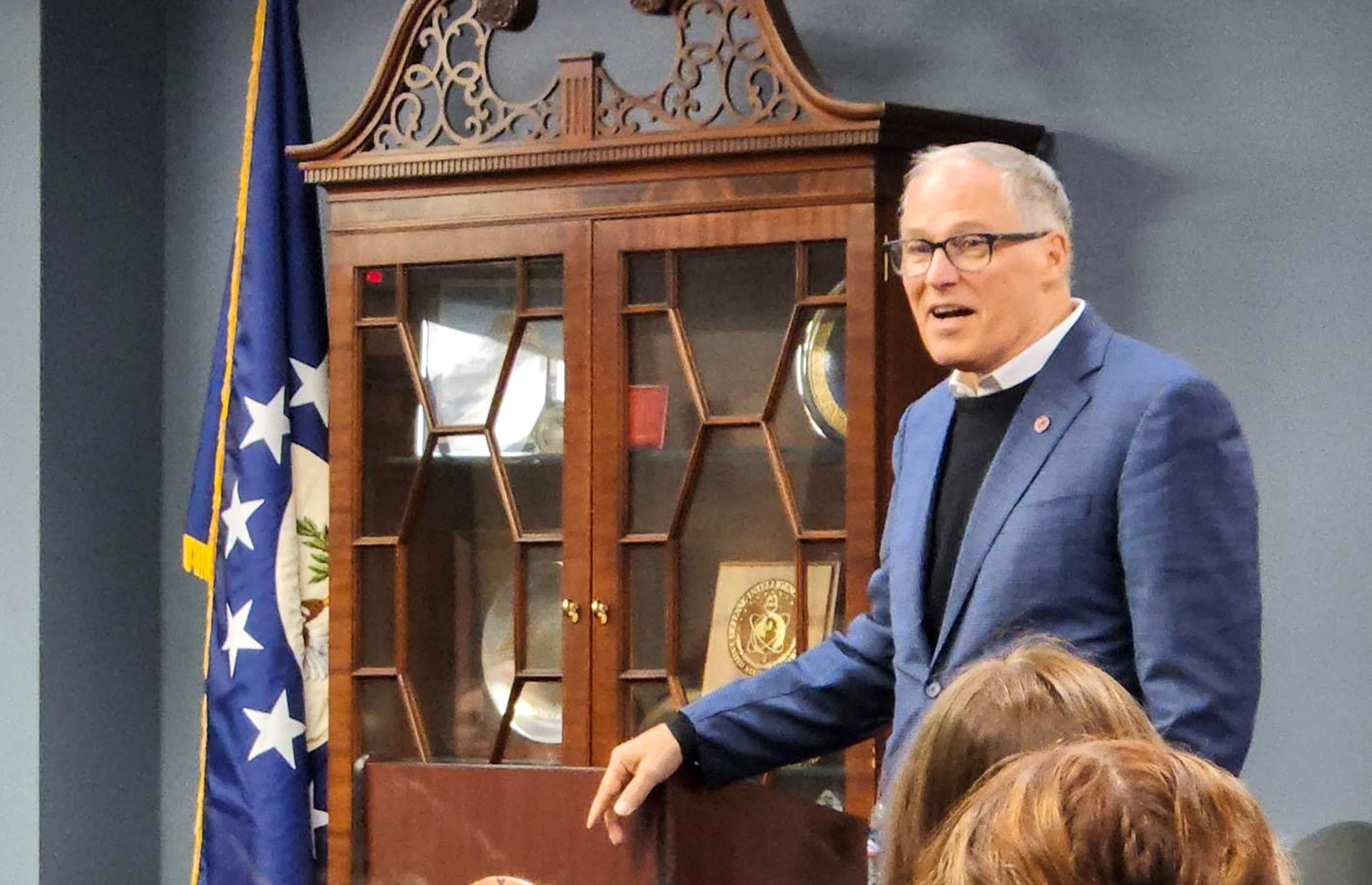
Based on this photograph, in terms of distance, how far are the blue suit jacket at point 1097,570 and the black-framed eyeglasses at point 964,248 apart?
10 centimetres

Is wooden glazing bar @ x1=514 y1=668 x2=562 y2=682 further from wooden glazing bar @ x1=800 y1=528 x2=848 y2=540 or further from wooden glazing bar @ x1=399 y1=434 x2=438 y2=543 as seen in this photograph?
wooden glazing bar @ x1=800 y1=528 x2=848 y2=540

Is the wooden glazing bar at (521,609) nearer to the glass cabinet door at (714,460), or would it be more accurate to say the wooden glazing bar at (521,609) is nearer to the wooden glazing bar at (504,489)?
the wooden glazing bar at (504,489)

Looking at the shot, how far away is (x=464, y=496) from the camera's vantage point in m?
3.13

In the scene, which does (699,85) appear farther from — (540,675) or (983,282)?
(983,282)

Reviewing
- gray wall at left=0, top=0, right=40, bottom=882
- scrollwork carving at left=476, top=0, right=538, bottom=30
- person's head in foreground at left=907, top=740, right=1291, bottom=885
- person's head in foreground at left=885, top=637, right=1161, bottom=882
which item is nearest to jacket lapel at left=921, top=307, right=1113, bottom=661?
person's head in foreground at left=885, top=637, right=1161, bottom=882

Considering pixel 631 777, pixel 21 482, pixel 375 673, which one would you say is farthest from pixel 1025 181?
pixel 21 482

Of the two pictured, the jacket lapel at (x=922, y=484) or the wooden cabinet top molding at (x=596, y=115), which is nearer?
the jacket lapel at (x=922, y=484)

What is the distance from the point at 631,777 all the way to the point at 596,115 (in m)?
1.67

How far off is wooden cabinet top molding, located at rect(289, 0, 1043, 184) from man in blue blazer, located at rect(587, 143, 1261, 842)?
86cm

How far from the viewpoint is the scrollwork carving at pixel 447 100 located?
301cm

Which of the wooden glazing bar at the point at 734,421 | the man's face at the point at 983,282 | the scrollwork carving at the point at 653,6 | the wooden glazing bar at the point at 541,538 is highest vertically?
the scrollwork carving at the point at 653,6

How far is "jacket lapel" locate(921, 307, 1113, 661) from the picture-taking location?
5.89 ft

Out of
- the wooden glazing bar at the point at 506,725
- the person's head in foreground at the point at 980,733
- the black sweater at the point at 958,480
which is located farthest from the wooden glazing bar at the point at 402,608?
the person's head in foreground at the point at 980,733

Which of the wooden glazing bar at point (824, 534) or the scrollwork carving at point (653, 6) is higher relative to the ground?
the scrollwork carving at point (653, 6)
